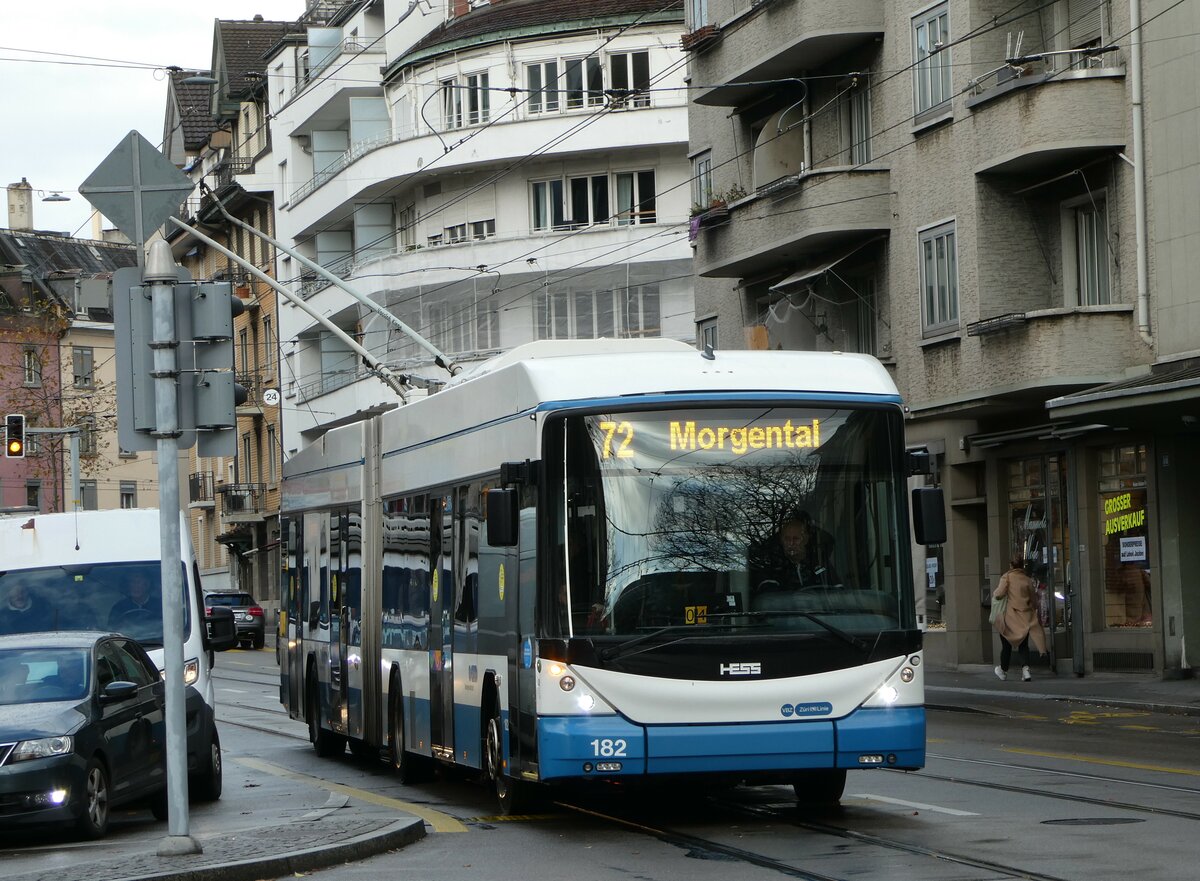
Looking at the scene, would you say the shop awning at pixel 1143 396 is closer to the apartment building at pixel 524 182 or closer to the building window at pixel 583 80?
the apartment building at pixel 524 182

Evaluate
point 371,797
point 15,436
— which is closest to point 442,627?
point 371,797

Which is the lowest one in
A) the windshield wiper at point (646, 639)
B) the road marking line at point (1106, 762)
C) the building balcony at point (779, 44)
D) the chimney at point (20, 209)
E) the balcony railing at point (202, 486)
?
the road marking line at point (1106, 762)

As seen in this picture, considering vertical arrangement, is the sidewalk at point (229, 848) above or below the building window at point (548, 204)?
below

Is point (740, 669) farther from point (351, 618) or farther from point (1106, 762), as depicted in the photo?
point (351, 618)

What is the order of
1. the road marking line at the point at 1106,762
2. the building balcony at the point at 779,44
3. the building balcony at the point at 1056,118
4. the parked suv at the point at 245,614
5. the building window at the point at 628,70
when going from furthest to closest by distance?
the parked suv at the point at 245,614 < the building window at the point at 628,70 < the building balcony at the point at 779,44 < the building balcony at the point at 1056,118 < the road marking line at the point at 1106,762

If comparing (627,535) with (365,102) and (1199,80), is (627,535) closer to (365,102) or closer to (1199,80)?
(1199,80)

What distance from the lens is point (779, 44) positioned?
113 ft

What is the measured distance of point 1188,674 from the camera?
88.1 feet

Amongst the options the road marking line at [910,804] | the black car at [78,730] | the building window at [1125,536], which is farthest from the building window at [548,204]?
the road marking line at [910,804]

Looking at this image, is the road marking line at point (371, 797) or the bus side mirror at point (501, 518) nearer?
the bus side mirror at point (501, 518)

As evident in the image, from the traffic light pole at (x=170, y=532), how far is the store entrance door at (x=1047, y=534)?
65.0 feet

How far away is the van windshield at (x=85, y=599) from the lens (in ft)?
59.8

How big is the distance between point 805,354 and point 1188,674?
578 inches

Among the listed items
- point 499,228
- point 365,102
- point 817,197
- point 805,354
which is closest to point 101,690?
point 805,354
